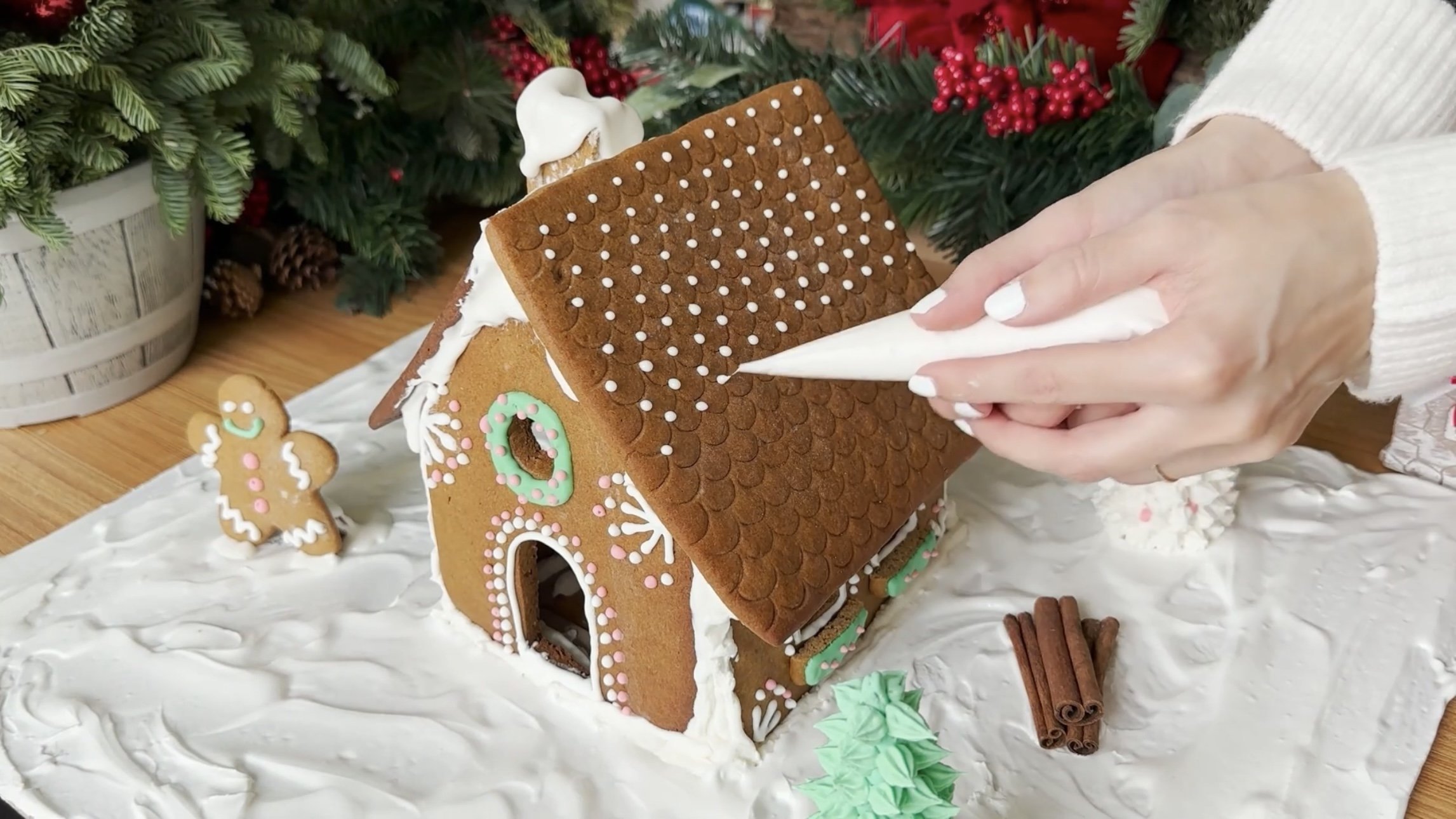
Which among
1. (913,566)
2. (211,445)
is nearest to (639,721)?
(913,566)

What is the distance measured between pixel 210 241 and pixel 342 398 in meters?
0.35

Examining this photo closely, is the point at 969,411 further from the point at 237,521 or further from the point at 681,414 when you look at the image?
the point at 237,521

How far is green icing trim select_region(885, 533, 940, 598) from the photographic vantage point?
1009 mm

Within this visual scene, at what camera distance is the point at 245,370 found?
144 centimetres

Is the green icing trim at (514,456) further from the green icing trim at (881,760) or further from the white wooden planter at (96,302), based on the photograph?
the white wooden planter at (96,302)

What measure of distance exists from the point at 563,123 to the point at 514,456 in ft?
0.88

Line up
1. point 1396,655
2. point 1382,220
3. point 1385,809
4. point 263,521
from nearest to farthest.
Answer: point 1382,220
point 1385,809
point 1396,655
point 263,521

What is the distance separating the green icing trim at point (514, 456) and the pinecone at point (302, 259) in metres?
0.81

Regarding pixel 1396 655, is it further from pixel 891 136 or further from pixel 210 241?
pixel 210 241

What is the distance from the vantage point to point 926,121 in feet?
4.08

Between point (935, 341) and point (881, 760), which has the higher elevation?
point (935, 341)

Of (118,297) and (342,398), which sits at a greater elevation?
(118,297)

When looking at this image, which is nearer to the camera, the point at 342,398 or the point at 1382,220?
the point at 1382,220

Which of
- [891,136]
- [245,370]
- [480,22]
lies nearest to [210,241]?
[245,370]
